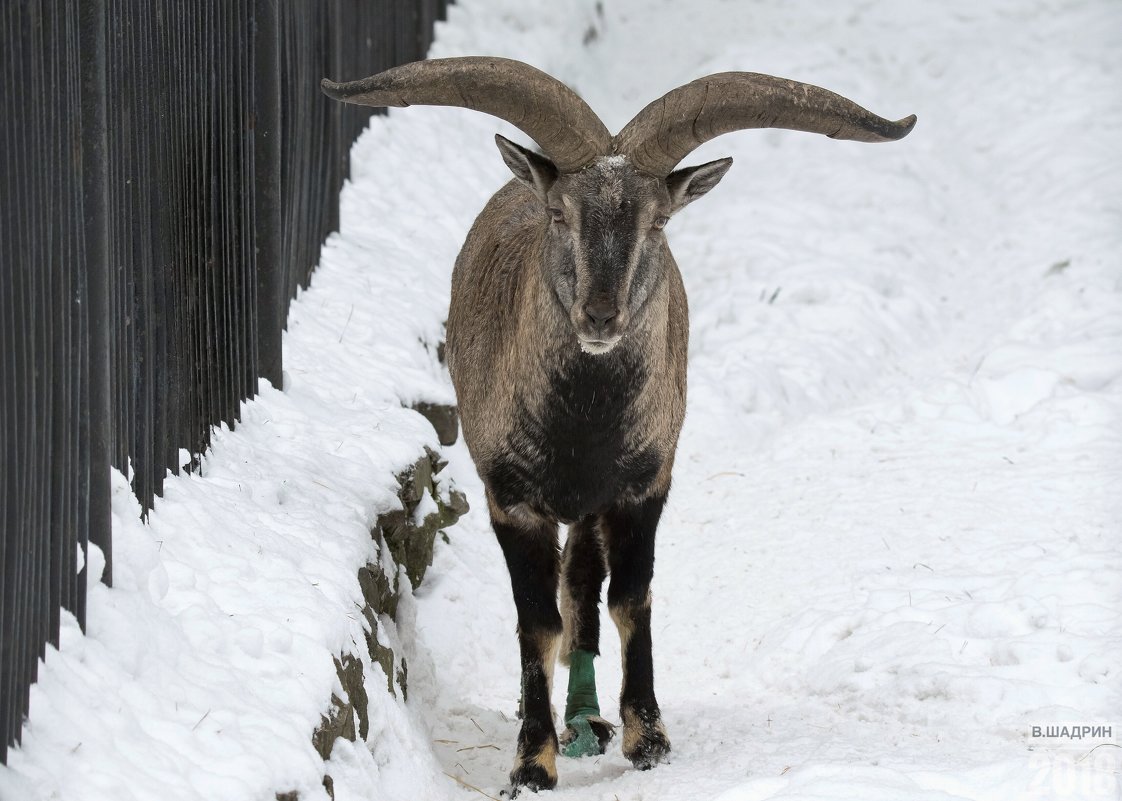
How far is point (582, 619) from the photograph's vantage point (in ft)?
22.8

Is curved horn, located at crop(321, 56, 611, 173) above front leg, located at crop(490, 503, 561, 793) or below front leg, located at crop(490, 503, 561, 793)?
above

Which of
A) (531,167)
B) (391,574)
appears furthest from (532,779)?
(531,167)

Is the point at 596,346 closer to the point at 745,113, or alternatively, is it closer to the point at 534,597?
the point at 745,113

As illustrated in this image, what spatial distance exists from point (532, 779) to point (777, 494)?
414 centimetres

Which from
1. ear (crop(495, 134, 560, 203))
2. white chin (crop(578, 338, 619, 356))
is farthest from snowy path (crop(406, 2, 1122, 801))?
ear (crop(495, 134, 560, 203))

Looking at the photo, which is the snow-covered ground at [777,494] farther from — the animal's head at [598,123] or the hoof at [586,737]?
the animal's head at [598,123]

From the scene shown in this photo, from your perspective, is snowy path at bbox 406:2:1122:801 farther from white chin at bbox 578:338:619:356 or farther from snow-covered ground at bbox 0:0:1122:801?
white chin at bbox 578:338:619:356

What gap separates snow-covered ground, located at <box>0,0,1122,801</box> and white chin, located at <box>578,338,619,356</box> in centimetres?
143

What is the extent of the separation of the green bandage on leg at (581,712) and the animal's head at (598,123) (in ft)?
6.30

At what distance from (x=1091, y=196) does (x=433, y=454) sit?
342 inches

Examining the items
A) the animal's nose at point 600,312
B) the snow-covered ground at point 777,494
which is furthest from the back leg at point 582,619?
the animal's nose at point 600,312

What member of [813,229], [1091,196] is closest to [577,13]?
[813,229]

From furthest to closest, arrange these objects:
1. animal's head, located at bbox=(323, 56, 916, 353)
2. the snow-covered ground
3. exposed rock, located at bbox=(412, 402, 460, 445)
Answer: exposed rock, located at bbox=(412, 402, 460, 445) < animal's head, located at bbox=(323, 56, 916, 353) < the snow-covered ground

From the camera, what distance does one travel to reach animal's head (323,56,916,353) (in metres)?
5.76
